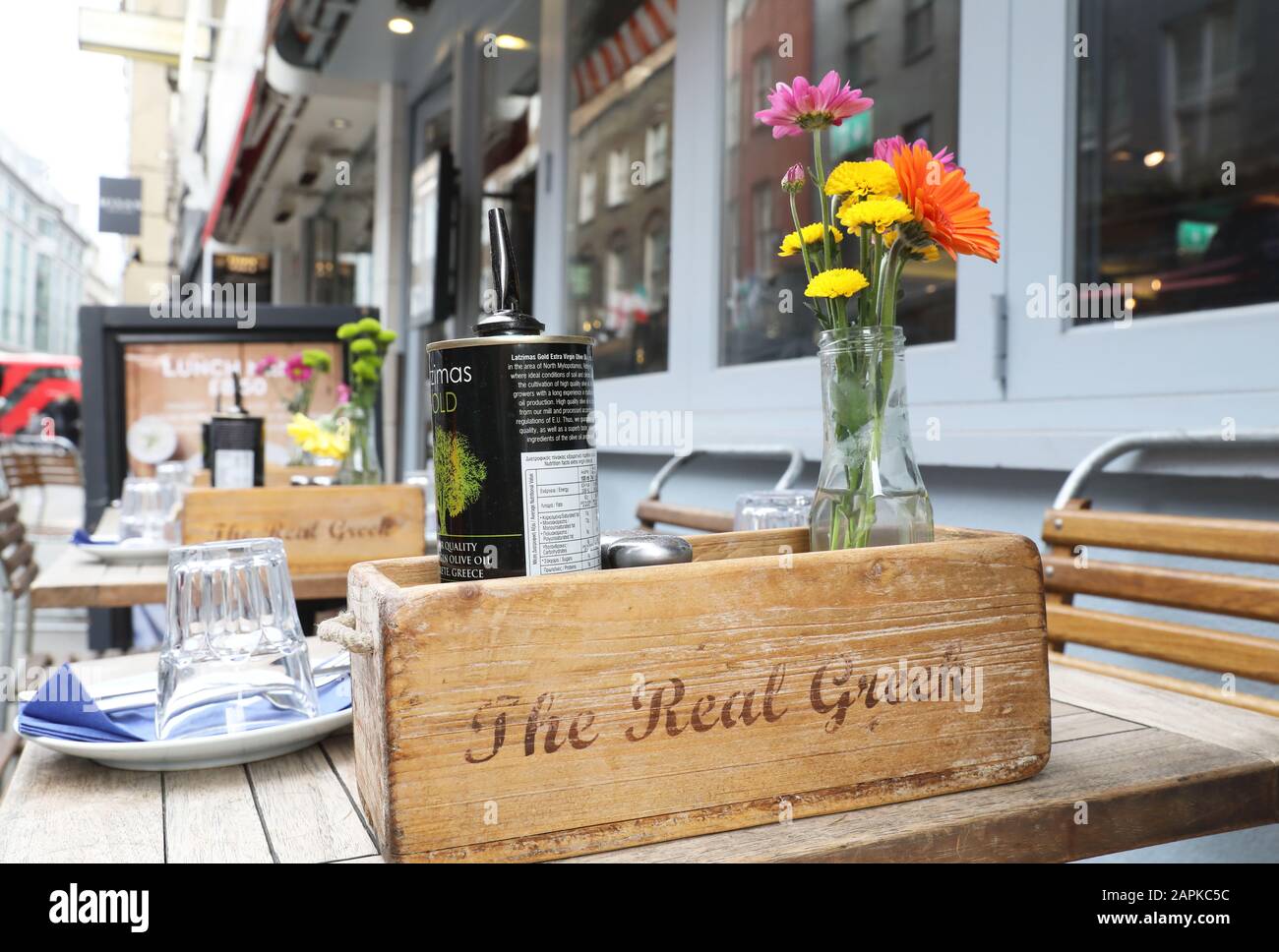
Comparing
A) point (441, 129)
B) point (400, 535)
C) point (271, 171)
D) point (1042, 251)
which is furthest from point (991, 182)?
Result: point (271, 171)

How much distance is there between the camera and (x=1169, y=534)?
1.10 meters

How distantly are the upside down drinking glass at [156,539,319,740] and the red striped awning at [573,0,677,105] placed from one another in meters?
2.53

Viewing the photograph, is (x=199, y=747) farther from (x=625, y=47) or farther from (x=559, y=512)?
(x=625, y=47)

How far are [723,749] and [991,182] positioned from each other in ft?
4.35

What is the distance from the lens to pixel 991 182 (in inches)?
63.9

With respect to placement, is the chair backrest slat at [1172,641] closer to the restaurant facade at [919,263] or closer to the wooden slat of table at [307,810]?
the restaurant facade at [919,263]

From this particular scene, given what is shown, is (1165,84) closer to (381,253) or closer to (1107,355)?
(1107,355)

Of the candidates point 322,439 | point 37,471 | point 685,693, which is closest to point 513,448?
point 685,693

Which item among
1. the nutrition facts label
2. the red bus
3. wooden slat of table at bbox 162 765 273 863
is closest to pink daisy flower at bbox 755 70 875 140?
the nutrition facts label

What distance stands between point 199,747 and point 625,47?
300cm

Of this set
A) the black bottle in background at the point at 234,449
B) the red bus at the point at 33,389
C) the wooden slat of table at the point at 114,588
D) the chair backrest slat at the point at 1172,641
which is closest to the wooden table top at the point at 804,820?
the chair backrest slat at the point at 1172,641

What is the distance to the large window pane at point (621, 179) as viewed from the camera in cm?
300

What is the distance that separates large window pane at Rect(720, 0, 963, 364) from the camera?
183cm
